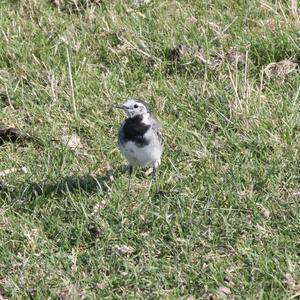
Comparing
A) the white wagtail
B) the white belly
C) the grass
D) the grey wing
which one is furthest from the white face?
the grass

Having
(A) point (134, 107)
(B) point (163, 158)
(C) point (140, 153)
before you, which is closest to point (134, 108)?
(A) point (134, 107)

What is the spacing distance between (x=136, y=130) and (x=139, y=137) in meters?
0.06

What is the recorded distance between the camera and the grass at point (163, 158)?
6098 mm

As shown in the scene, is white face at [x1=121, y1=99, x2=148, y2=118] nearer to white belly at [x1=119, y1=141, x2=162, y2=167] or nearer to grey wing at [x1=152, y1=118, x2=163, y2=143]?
grey wing at [x1=152, y1=118, x2=163, y2=143]

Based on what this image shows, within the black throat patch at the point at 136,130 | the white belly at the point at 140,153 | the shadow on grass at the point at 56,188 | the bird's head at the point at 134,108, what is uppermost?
the bird's head at the point at 134,108

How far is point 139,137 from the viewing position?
6.96 metres

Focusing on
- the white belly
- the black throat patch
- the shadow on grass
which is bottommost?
the shadow on grass

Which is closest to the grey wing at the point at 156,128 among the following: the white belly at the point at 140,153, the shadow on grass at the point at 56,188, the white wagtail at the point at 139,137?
the white wagtail at the point at 139,137

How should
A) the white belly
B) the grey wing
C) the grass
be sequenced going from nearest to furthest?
the grass < the white belly < the grey wing

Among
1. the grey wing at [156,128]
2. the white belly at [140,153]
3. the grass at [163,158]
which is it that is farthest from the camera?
the grey wing at [156,128]

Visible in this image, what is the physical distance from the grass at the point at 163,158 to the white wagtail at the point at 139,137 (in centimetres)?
26

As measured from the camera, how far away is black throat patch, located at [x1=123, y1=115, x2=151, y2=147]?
6953 mm

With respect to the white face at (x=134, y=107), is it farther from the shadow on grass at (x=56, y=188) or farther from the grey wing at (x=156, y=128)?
the shadow on grass at (x=56, y=188)

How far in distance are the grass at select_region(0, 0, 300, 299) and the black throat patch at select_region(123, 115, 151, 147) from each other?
0.40 meters
